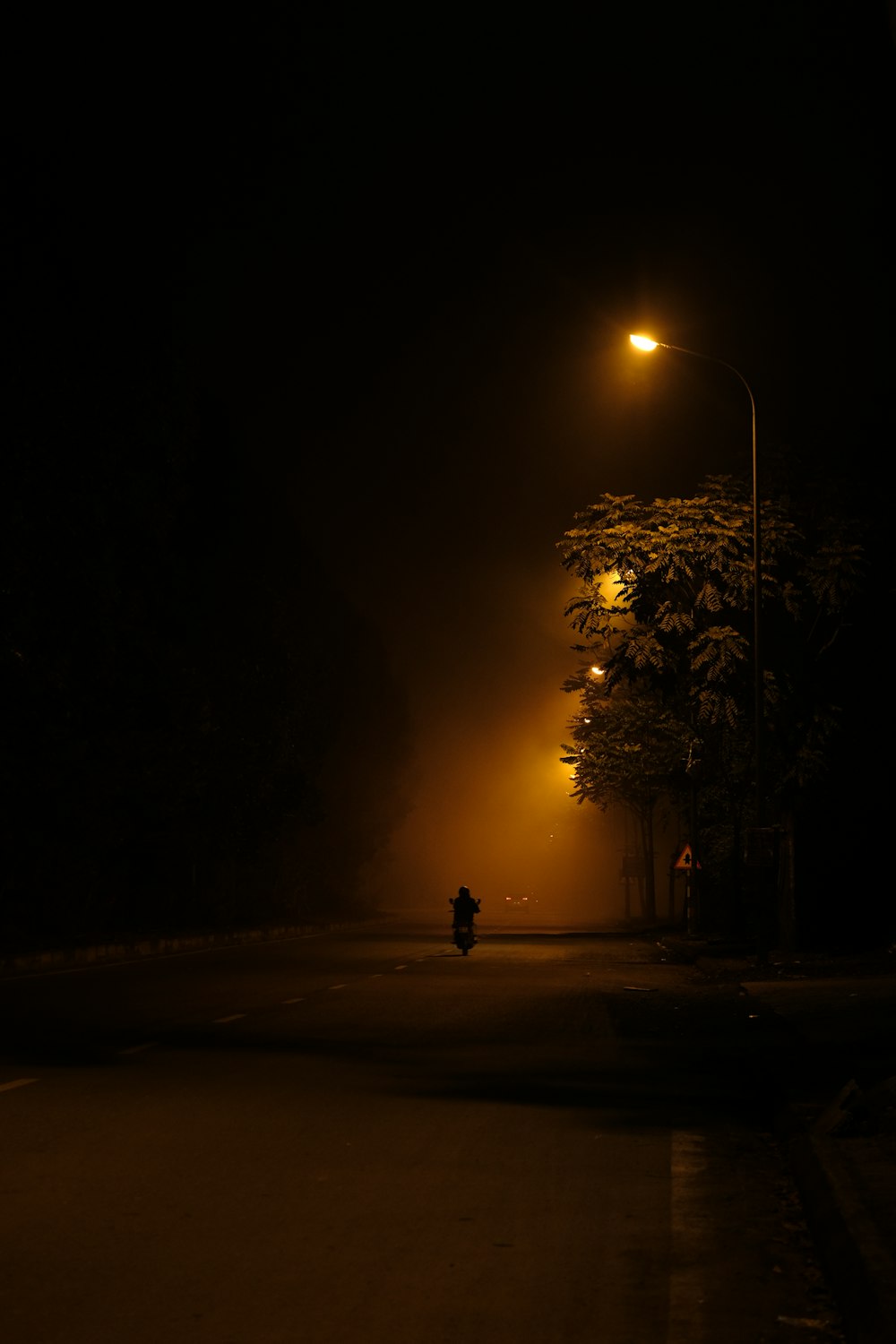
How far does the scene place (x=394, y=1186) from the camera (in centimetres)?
879

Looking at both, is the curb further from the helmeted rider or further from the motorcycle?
the helmeted rider

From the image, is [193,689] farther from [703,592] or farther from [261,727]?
[703,592]

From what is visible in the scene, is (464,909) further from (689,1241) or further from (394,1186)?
(689,1241)

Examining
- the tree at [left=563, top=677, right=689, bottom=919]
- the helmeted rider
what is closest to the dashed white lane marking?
the tree at [left=563, top=677, right=689, bottom=919]

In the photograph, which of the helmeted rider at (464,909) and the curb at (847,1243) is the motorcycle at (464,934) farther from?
the curb at (847,1243)

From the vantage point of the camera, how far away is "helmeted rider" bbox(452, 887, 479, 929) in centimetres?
4097

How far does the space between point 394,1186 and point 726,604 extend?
25.9 metres

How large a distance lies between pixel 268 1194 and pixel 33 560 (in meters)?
19.8

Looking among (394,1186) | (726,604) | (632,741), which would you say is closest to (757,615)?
(726,604)

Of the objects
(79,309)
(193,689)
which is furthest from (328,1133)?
(193,689)

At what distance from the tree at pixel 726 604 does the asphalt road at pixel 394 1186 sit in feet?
46.5

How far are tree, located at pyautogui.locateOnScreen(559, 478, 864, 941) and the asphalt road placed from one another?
1417 cm

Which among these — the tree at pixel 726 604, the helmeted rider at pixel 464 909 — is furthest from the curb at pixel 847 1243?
the helmeted rider at pixel 464 909

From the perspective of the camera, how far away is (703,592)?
3241 centimetres
